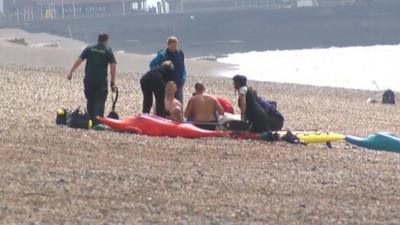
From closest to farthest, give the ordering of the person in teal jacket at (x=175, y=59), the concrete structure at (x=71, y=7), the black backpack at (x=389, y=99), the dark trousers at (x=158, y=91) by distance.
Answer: the dark trousers at (x=158, y=91)
the person in teal jacket at (x=175, y=59)
the black backpack at (x=389, y=99)
the concrete structure at (x=71, y=7)

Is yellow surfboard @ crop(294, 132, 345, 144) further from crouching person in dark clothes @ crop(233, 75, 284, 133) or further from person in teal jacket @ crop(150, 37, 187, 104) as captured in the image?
person in teal jacket @ crop(150, 37, 187, 104)

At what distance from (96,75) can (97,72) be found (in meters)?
0.04

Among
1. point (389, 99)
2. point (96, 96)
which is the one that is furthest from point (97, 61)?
point (389, 99)

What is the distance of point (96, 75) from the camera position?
39.2ft

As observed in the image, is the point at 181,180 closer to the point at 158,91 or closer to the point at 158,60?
the point at 158,91

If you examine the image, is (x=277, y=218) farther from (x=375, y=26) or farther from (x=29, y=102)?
(x=375, y=26)

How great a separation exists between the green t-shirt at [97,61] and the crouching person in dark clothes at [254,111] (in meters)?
1.31

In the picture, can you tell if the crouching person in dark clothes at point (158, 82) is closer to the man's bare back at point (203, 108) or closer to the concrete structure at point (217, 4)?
the man's bare back at point (203, 108)

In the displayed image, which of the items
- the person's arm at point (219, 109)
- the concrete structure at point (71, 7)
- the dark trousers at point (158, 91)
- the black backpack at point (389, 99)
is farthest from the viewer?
the concrete structure at point (71, 7)

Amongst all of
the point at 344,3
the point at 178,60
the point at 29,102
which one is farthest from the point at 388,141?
the point at 344,3

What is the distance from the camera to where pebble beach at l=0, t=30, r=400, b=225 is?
7.21 meters

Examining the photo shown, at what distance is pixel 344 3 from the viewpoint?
103 metres

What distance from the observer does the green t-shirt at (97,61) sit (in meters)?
11.9

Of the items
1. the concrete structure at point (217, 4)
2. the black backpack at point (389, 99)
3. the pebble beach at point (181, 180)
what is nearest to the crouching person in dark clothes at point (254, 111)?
the pebble beach at point (181, 180)
